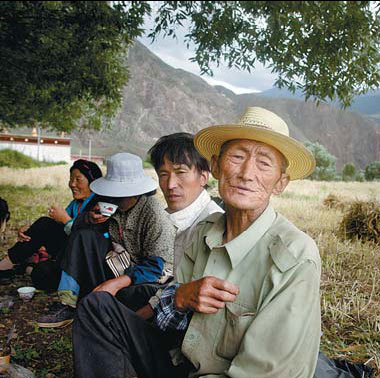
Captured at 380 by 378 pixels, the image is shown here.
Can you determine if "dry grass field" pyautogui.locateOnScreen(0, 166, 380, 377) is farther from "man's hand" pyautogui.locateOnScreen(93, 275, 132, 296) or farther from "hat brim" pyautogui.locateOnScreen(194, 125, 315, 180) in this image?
"hat brim" pyautogui.locateOnScreen(194, 125, 315, 180)

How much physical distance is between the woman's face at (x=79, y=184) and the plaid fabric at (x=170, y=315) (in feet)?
6.48

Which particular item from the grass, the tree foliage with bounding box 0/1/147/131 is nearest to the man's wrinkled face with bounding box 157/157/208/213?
the tree foliage with bounding box 0/1/147/131

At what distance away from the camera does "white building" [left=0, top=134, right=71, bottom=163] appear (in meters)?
10.8

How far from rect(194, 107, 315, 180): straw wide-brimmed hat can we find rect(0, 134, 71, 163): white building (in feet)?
30.9

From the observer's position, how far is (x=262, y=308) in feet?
4.23

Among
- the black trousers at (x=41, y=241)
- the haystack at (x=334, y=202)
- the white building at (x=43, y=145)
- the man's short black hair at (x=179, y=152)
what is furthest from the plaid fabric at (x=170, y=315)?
the white building at (x=43, y=145)

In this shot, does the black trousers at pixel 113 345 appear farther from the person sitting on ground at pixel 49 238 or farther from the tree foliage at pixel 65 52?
the tree foliage at pixel 65 52

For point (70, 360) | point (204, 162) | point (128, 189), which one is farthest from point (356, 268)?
point (70, 360)

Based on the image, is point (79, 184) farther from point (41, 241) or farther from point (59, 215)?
point (41, 241)

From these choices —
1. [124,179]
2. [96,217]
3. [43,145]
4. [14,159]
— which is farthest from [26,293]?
[14,159]

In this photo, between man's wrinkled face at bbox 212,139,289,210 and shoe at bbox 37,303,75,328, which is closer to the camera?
man's wrinkled face at bbox 212,139,289,210

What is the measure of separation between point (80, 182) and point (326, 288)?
2.30 meters

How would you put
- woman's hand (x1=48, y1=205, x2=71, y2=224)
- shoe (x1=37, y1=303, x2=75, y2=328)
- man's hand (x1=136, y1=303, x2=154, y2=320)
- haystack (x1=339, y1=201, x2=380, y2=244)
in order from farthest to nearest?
1. haystack (x1=339, y1=201, x2=380, y2=244)
2. woman's hand (x1=48, y1=205, x2=71, y2=224)
3. shoe (x1=37, y1=303, x2=75, y2=328)
4. man's hand (x1=136, y1=303, x2=154, y2=320)

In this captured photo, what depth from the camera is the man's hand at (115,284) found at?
7.61 ft
